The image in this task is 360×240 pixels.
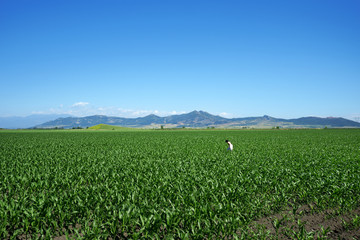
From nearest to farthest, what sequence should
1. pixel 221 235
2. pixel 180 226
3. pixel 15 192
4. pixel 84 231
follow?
pixel 84 231 < pixel 221 235 < pixel 180 226 < pixel 15 192

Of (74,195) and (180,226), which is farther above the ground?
(74,195)

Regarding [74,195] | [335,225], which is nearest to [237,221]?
[335,225]

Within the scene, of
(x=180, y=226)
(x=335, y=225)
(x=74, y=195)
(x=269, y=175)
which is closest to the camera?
(x=180, y=226)

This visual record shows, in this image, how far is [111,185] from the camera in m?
10.6

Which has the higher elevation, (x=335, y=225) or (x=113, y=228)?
(x=113, y=228)

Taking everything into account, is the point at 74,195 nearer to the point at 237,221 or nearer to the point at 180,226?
the point at 180,226

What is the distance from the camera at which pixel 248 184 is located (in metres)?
10.6

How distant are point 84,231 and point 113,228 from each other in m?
0.78

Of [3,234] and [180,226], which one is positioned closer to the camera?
[3,234]

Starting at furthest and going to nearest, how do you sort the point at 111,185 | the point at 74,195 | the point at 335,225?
the point at 111,185 → the point at 74,195 → the point at 335,225

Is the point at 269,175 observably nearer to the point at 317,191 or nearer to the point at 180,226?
the point at 317,191

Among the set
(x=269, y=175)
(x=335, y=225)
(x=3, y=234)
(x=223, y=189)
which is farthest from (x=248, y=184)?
(x=3, y=234)

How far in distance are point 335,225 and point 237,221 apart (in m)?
3.48

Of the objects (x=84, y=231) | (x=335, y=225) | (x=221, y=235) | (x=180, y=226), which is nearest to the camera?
(x=84, y=231)
